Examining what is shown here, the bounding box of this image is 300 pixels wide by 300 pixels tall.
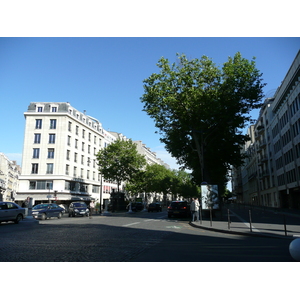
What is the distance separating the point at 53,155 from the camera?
53.7 m

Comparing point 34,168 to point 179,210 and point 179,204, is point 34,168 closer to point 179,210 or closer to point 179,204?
→ point 179,204

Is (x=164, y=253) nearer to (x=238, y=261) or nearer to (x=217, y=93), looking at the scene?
(x=238, y=261)

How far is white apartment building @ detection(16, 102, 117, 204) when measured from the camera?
5219 centimetres

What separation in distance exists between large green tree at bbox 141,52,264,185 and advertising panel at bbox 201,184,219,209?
3.96m

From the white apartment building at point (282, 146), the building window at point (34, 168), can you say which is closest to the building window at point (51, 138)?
the building window at point (34, 168)

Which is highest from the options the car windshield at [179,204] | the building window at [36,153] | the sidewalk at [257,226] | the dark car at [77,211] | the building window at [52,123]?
the building window at [52,123]

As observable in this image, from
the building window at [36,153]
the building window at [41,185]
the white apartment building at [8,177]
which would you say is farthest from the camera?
the white apartment building at [8,177]

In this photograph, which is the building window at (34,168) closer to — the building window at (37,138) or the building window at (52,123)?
the building window at (37,138)

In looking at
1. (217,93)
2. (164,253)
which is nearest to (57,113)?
(217,93)

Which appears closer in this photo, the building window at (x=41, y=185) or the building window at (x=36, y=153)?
the building window at (x=41, y=185)

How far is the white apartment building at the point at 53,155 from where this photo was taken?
52.2 metres

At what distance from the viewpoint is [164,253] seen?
766 cm

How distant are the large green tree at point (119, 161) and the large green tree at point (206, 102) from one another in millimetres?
25275

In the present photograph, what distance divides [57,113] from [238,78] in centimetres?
3807
